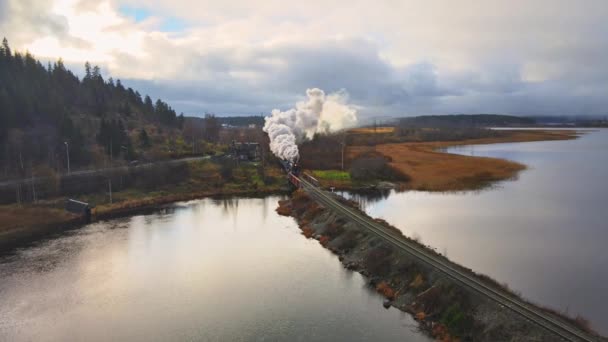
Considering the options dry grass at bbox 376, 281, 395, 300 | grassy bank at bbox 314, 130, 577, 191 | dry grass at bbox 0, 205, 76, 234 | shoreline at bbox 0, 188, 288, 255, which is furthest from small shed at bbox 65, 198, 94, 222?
dry grass at bbox 376, 281, 395, 300

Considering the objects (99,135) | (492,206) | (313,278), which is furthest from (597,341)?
(99,135)

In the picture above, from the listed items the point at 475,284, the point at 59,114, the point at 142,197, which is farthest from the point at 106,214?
the point at 475,284

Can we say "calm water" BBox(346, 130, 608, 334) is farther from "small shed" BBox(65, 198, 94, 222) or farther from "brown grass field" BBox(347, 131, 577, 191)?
"small shed" BBox(65, 198, 94, 222)

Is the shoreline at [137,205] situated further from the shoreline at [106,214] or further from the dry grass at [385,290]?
the dry grass at [385,290]

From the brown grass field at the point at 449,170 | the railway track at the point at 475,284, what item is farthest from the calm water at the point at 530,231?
the brown grass field at the point at 449,170

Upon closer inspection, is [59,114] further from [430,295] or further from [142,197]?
[430,295]
